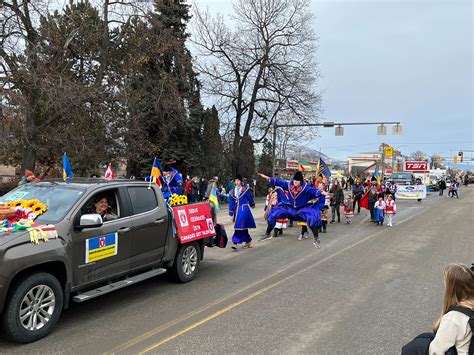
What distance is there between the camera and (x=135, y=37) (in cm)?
2159

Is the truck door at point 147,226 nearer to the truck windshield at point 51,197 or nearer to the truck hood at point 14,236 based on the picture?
the truck windshield at point 51,197

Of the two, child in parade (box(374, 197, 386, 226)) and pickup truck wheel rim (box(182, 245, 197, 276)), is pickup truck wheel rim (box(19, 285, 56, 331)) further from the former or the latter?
child in parade (box(374, 197, 386, 226))

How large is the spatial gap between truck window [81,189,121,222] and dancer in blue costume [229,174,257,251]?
4694 millimetres

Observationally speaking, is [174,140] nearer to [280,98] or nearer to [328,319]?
[280,98]

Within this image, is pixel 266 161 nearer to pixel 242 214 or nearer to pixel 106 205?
pixel 242 214

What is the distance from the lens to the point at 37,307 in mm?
4516

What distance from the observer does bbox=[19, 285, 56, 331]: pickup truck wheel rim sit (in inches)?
174

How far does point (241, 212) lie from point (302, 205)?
191 centimetres

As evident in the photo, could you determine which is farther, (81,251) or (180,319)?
(180,319)

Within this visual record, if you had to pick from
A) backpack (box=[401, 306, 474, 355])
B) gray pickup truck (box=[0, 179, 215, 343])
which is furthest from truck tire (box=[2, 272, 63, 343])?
backpack (box=[401, 306, 474, 355])

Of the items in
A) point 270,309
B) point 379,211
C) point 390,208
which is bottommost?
point 270,309

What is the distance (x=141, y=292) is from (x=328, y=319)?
2.89 m

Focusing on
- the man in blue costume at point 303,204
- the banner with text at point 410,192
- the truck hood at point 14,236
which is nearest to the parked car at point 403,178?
the banner with text at point 410,192

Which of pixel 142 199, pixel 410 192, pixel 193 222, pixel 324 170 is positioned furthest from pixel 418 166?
pixel 142 199
